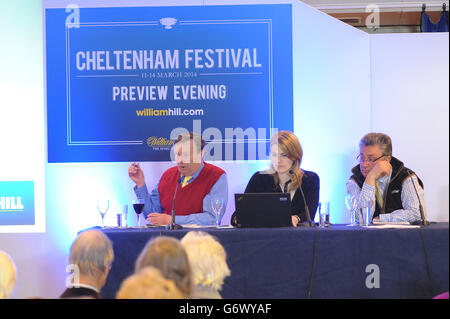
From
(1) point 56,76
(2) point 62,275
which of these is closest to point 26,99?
(1) point 56,76

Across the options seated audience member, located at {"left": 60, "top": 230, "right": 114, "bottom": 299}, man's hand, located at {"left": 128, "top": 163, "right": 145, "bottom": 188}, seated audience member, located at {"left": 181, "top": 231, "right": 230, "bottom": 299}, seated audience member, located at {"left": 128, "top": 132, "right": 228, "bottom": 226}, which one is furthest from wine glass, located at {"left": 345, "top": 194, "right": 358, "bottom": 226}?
seated audience member, located at {"left": 60, "top": 230, "right": 114, "bottom": 299}

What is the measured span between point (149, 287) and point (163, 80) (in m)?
3.17

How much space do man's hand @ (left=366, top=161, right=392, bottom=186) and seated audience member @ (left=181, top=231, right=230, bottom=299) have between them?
1.55m

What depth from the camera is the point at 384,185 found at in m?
3.73

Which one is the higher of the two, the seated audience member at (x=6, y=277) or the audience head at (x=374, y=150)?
the audience head at (x=374, y=150)

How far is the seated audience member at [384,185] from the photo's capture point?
3568 millimetres

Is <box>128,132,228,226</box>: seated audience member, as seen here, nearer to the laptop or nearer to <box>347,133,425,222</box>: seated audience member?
the laptop

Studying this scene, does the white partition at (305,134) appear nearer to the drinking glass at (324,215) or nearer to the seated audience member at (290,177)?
the seated audience member at (290,177)

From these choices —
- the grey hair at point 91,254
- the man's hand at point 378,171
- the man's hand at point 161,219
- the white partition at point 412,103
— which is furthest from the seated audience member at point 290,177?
the grey hair at point 91,254

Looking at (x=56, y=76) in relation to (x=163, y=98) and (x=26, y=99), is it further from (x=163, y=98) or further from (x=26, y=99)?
(x=163, y=98)

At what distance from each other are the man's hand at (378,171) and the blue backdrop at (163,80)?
43.8 inches

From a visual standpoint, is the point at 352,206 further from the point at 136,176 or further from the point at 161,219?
the point at 136,176

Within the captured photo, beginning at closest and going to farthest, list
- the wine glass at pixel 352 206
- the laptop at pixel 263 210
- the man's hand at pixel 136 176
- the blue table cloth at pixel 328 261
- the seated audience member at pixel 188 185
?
1. the blue table cloth at pixel 328 261
2. the laptop at pixel 263 210
3. the wine glass at pixel 352 206
4. the seated audience member at pixel 188 185
5. the man's hand at pixel 136 176

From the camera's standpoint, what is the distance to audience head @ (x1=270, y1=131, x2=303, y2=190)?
12.8ft
